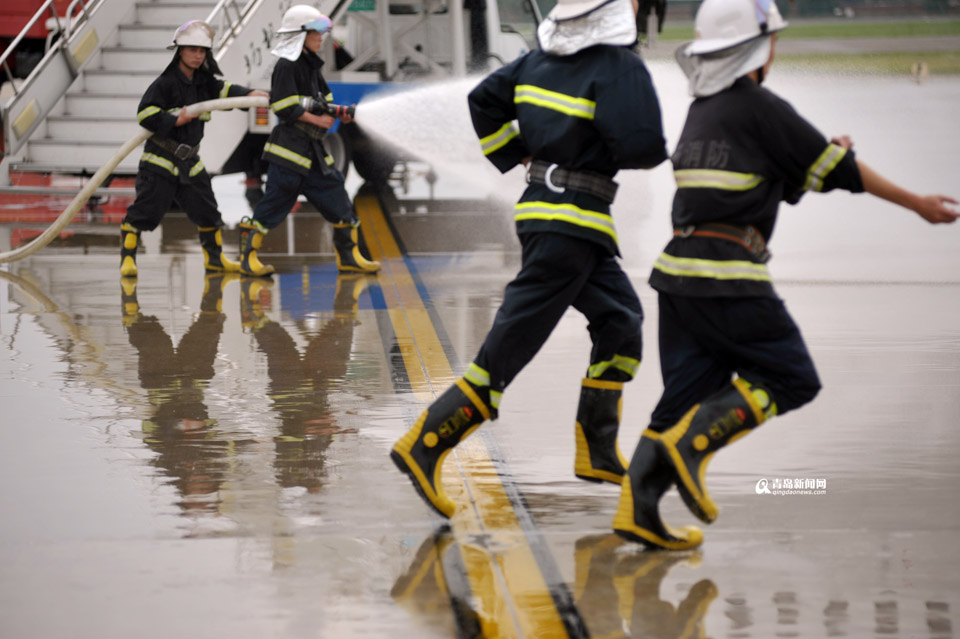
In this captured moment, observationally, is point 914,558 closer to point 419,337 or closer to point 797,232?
point 419,337

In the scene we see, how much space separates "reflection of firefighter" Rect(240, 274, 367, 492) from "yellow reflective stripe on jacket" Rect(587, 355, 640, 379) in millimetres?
1051

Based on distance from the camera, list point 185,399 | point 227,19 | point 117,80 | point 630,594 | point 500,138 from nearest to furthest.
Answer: point 630,594, point 500,138, point 185,399, point 227,19, point 117,80

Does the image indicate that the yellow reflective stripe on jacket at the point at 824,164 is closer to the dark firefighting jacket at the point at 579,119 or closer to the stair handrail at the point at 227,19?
the dark firefighting jacket at the point at 579,119

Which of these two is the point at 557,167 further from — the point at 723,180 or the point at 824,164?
the point at 824,164

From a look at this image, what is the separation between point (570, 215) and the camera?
418 centimetres

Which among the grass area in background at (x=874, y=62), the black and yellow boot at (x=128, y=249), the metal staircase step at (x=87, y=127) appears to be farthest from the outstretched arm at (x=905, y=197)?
the grass area in background at (x=874, y=62)

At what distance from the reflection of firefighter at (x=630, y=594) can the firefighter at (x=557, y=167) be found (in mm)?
561

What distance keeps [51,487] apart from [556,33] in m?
2.34

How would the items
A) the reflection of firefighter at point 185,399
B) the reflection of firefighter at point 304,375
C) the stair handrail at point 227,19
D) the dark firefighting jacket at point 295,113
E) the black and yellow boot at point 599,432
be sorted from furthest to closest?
the stair handrail at point 227,19
the dark firefighting jacket at point 295,113
the reflection of firefighter at point 304,375
the reflection of firefighter at point 185,399
the black and yellow boot at point 599,432

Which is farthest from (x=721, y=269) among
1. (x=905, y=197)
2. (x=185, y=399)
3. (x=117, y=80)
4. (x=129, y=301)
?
(x=117, y=80)

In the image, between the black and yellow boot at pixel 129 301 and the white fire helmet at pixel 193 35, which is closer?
the black and yellow boot at pixel 129 301

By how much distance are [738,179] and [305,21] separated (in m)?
5.76

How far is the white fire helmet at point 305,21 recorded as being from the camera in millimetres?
8945

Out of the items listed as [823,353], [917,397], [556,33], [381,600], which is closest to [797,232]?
[823,353]
